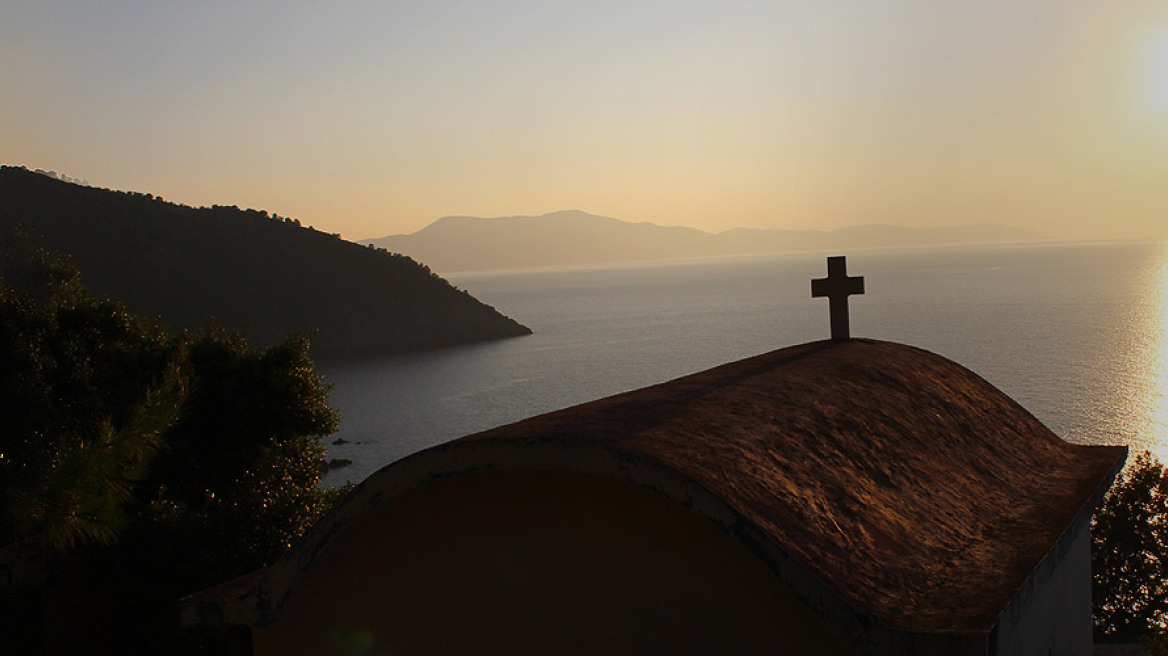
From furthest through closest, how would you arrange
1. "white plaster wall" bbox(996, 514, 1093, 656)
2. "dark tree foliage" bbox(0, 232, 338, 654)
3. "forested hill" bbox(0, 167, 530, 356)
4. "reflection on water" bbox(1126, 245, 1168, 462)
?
"forested hill" bbox(0, 167, 530, 356) → "reflection on water" bbox(1126, 245, 1168, 462) → "dark tree foliage" bbox(0, 232, 338, 654) → "white plaster wall" bbox(996, 514, 1093, 656)

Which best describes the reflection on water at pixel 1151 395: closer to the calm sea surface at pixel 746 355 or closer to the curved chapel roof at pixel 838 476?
the calm sea surface at pixel 746 355

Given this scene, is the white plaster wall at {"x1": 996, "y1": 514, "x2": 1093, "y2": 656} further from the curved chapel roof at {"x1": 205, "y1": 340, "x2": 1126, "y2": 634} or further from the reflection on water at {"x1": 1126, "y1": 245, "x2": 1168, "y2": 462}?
the reflection on water at {"x1": 1126, "y1": 245, "x2": 1168, "y2": 462}

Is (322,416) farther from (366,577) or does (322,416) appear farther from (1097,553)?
(1097,553)

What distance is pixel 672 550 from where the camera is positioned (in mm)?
4691

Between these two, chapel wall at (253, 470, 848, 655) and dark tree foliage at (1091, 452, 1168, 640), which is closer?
chapel wall at (253, 470, 848, 655)

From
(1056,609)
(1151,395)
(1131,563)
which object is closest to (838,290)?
(1056,609)

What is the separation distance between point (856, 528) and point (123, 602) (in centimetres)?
1139

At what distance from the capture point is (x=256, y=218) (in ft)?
508

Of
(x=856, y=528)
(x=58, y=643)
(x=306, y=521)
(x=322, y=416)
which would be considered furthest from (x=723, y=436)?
(x=322, y=416)

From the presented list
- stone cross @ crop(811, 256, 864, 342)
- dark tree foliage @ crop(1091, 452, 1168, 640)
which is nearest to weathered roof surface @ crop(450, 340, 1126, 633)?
stone cross @ crop(811, 256, 864, 342)

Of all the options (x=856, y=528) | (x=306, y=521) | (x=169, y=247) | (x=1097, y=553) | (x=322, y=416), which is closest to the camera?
(x=856, y=528)

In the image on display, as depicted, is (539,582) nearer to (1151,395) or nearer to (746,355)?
(1151,395)

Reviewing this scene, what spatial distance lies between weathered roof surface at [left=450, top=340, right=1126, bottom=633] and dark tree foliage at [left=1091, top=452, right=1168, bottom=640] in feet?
76.7

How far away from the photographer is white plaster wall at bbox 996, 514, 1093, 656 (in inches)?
197
